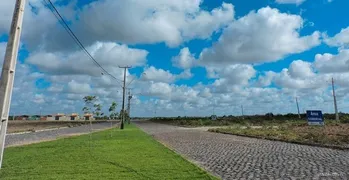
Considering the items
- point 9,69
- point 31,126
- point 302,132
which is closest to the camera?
point 9,69

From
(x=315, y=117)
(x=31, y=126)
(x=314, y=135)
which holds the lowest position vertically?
(x=314, y=135)

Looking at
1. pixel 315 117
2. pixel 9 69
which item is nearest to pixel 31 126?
pixel 315 117

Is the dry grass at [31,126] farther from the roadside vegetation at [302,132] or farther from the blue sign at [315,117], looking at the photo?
the blue sign at [315,117]

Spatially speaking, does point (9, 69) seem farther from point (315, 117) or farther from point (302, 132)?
point (302, 132)

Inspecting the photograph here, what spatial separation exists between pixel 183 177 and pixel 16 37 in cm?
560

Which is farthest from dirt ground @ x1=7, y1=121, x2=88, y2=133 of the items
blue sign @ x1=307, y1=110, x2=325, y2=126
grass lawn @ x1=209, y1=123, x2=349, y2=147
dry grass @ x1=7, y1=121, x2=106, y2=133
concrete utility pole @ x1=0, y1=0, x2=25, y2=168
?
concrete utility pole @ x1=0, y1=0, x2=25, y2=168

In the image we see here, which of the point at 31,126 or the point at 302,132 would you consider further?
the point at 31,126

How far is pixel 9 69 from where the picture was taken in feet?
22.9

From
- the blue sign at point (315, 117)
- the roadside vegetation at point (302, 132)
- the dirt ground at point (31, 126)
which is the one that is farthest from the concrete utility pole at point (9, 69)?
the dirt ground at point (31, 126)

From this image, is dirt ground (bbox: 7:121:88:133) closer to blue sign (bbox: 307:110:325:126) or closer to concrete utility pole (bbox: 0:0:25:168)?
blue sign (bbox: 307:110:325:126)

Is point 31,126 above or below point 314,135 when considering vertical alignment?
above

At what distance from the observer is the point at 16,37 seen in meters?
7.27

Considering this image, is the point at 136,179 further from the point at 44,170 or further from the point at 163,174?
the point at 44,170

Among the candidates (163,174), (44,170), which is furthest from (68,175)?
(163,174)
